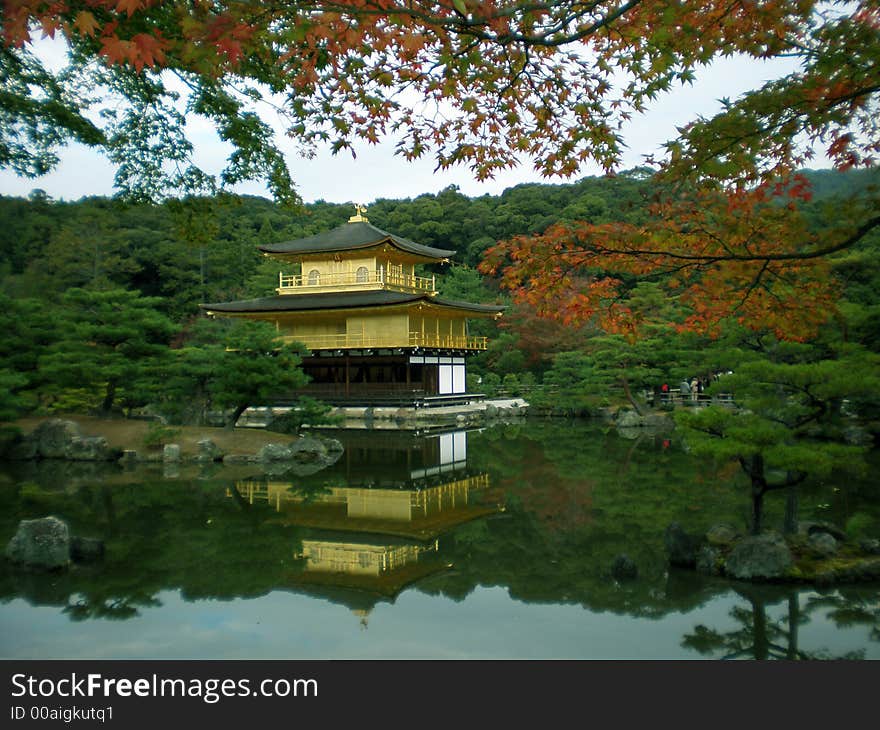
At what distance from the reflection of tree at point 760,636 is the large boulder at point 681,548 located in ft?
2.58

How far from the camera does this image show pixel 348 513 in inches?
315

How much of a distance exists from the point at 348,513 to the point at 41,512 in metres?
3.59

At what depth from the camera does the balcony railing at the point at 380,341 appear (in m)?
23.6

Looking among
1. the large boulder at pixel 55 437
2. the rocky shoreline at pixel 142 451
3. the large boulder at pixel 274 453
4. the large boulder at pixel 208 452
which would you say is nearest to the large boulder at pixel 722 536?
the rocky shoreline at pixel 142 451

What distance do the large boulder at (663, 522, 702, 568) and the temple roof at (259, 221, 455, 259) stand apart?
20432mm

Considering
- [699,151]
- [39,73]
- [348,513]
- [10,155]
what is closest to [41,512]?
[348,513]

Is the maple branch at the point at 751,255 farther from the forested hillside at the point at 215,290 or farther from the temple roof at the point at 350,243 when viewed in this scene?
the temple roof at the point at 350,243

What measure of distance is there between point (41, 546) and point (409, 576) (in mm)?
3121

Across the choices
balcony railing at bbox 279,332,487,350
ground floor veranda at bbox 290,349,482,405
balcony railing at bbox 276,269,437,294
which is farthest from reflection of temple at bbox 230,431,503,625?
balcony railing at bbox 276,269,437,294

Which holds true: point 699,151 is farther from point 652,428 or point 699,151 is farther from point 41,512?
point 652,428

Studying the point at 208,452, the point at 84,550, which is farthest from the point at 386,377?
the point at 84,550

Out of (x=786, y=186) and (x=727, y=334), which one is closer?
(x=786, y=186)

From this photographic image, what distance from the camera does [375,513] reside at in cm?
809

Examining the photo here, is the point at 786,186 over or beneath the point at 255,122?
beneath
